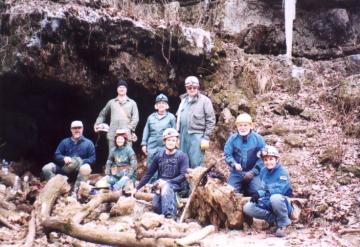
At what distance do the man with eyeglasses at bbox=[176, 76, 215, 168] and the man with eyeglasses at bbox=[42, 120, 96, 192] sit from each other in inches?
66.4

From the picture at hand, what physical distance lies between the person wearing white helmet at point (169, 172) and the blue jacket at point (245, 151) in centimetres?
67

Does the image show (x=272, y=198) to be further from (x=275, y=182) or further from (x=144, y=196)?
(x=144, y=196)

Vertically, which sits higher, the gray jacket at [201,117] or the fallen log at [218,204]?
the gray jacket at [201,117]

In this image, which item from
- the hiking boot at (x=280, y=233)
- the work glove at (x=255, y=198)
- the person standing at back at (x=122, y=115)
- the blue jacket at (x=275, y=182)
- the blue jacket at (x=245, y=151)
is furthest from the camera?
the person standing at back at (x=122, y=115)

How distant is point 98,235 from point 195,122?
3177 millimetres

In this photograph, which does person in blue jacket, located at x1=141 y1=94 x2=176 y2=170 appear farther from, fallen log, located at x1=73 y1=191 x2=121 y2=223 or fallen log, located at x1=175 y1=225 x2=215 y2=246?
fallen log, located at x1=175 y1=225 x2=215 y2=246

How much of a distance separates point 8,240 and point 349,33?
10.5 metres

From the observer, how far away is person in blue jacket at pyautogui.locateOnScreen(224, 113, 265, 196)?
6332 millimetres

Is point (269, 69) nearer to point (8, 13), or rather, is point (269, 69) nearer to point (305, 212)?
point (305, 212)

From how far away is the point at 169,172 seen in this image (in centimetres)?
634

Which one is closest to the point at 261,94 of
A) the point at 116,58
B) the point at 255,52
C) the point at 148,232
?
the point at 255,52

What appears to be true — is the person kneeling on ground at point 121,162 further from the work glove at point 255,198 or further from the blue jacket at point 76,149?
the work glove at point 255,198

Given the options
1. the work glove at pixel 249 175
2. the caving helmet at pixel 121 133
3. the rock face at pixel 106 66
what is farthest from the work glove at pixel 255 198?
the rock face at pixel 106 66

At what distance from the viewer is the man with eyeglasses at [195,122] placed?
7.27 meters
